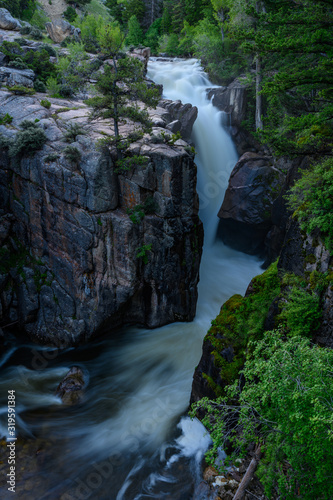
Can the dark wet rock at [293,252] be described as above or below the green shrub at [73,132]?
below

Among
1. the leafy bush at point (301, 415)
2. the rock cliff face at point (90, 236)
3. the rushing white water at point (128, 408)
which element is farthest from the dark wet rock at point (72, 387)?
the leafy bush at point (301, 415)

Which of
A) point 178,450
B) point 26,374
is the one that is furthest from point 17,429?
point 178,450

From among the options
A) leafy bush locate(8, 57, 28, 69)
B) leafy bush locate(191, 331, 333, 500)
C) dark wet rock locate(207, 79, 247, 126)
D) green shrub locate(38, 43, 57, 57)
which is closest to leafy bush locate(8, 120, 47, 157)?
leafy bush locate(8, 57, 28, 69)

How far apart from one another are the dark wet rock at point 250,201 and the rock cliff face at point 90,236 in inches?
257

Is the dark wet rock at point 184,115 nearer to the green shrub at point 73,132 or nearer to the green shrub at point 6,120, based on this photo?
the green shrub at point 73,132

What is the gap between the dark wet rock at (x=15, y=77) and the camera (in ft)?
70.8

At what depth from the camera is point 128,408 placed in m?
13.1

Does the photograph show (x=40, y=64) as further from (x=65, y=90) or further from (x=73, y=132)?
(x=73, y=132)

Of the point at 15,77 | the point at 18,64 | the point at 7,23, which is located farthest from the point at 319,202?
the point at 7,23

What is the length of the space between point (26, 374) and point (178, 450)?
28.3 ft

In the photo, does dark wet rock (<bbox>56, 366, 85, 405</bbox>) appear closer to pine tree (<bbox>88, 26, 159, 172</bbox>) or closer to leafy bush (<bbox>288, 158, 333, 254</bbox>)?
pine tree (<bbox>88, 26, 159, 172</bbox>)

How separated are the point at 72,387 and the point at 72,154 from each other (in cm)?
1098

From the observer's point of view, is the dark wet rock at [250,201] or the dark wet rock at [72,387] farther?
the dark wet rock at [250,201]

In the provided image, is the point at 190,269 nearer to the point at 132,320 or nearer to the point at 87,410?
the point at 132,320
